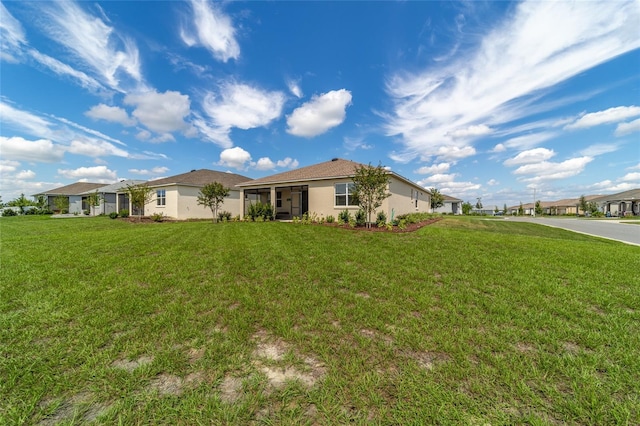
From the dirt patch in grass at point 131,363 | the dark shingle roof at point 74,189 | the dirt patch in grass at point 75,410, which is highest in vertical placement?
the dark shingle roof at point 74,189

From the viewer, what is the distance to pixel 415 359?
2.53 metres

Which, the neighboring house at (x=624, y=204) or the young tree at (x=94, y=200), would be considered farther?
the neighboring house at (x=624, y=204)

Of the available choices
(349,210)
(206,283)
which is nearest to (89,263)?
(206,283)

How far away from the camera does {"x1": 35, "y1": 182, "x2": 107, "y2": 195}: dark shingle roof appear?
37.2 metres

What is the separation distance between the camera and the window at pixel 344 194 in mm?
14583

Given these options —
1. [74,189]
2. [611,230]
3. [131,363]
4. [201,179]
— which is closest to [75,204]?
[74,189]

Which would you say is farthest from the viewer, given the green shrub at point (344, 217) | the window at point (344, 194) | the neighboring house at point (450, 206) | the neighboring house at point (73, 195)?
the neighboring house at point (450, 206)

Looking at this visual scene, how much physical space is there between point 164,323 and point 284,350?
1.73m

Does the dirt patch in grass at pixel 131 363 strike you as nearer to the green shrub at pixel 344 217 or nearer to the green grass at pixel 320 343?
the green grass at pixel 320 343

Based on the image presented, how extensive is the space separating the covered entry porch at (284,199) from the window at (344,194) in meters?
2.72

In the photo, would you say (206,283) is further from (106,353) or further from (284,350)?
A: (284,350)

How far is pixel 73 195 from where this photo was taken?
3619 cm

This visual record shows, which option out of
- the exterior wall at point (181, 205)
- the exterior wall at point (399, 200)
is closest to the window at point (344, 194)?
the exterior wall at point (399, 200)

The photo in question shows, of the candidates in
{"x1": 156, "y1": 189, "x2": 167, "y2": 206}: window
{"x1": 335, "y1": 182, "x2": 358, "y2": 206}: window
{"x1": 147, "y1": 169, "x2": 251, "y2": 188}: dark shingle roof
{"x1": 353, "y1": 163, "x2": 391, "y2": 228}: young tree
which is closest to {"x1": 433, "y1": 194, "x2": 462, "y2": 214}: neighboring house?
{"x1": 147, "y1": 169, "x2": 251, "y2": 188}: dark shingle roof
